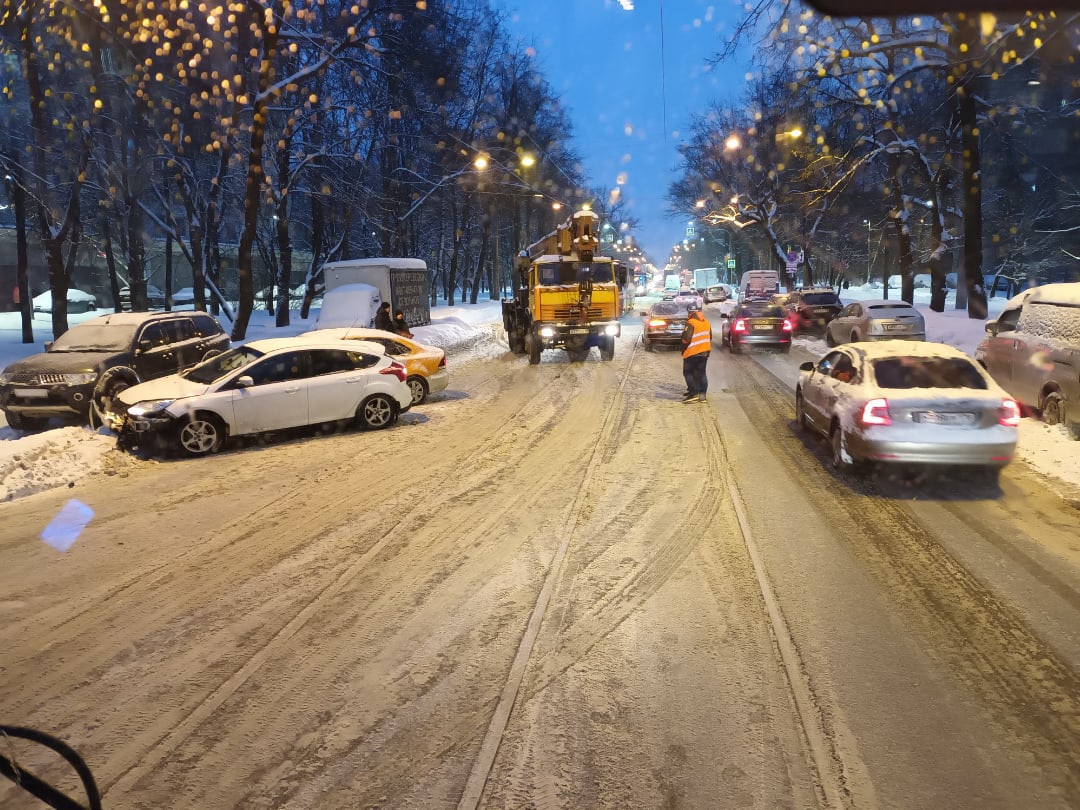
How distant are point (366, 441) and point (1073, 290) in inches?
380

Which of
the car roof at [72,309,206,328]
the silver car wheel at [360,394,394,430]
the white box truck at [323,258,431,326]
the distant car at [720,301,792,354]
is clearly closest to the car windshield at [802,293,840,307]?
the distant car at [720,301,792,354]

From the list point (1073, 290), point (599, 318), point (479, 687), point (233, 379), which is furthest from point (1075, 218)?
point (479, 687)

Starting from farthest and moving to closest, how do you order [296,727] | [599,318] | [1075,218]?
1. [1075,218]
2. [599,318]
3. [296,727]

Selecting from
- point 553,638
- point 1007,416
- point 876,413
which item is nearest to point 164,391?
point 553,638

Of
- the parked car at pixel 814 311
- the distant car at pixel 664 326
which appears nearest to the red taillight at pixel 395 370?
the distant car at pixel 664 326

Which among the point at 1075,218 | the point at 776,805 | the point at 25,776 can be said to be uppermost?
the point at 1075,218

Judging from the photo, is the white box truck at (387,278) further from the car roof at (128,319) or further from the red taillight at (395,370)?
the red taillight at (395,370)

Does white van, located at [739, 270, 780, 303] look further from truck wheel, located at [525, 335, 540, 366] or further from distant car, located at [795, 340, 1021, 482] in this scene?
distant car, located at [795, 340, 1021, 482]

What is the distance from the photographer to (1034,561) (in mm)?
6129

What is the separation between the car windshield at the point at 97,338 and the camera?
13664 millimetres

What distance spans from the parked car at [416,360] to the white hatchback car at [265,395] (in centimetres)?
149

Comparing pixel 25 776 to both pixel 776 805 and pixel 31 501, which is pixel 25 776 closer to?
Answer: pixel 776 805

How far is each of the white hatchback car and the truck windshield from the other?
9761 millimetres

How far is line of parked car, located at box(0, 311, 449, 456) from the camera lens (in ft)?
34.0
